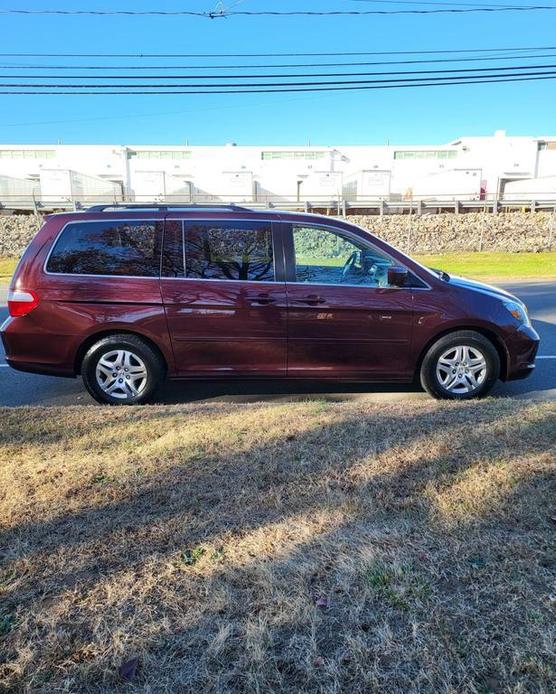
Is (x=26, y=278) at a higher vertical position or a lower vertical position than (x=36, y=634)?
higher

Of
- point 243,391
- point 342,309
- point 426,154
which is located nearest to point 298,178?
point 426,154

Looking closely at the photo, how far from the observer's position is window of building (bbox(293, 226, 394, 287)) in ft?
16.4

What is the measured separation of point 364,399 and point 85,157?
134 ft

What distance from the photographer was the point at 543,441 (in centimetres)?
343

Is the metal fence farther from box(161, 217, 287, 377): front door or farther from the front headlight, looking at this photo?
the front headlight

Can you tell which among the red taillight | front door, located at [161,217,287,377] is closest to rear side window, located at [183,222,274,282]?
front door, located at [161,217,287,377]

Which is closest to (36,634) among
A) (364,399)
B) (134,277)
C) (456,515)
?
(456,515)

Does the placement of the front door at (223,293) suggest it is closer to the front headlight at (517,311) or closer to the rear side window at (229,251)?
the rear side window at (229,251)

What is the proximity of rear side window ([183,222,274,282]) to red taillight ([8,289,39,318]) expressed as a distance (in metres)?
1.42

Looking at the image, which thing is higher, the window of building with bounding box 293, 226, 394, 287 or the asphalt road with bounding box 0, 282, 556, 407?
the window of building with bounding box 293, 226, 394, 287

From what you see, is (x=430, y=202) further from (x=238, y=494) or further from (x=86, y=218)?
(x=238, y=494)

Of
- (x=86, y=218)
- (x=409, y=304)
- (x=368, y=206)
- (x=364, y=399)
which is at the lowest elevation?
(x=364, y=399)

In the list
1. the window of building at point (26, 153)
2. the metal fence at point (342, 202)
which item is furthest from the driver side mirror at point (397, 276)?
the window of building at point (26, 153)

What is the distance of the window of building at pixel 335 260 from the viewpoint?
4992 millimetres
